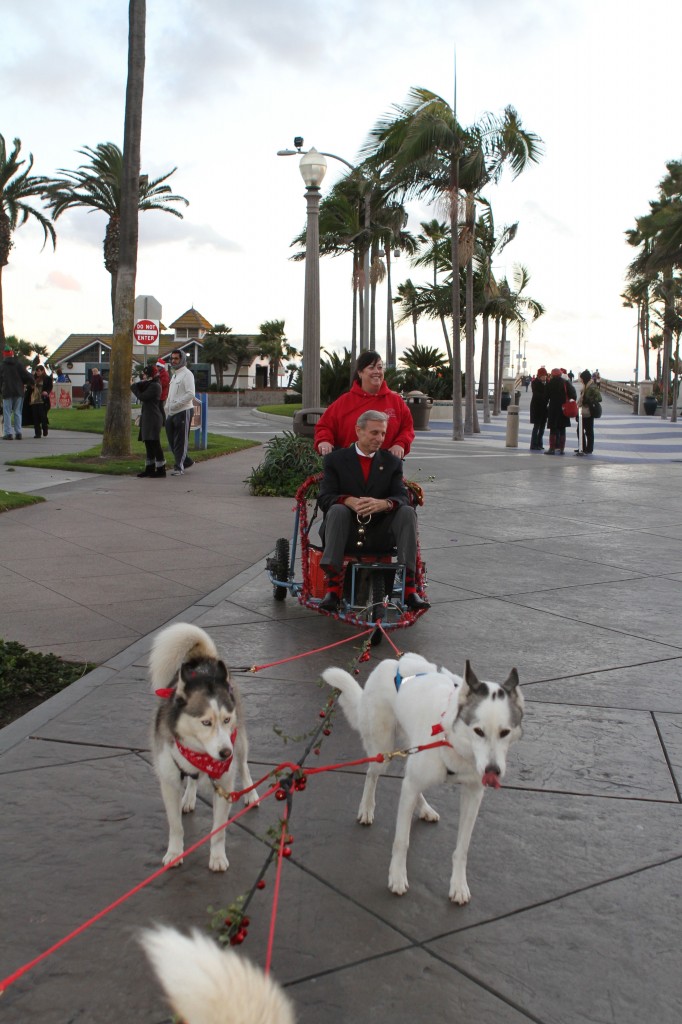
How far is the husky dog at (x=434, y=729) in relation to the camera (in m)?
2.96

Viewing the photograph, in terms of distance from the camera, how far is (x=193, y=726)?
324 centimetres

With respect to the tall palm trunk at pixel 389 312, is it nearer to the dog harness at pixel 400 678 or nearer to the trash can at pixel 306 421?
the trash can at pixel 306 421

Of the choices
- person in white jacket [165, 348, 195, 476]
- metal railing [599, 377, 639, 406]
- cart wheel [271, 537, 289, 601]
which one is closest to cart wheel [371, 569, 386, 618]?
cart wheel [271, 537, 289, 601]

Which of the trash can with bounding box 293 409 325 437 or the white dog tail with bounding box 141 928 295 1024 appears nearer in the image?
the white dog tail with bounding box 141 928 295 1024

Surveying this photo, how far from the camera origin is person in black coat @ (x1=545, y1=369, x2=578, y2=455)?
23.1 metres

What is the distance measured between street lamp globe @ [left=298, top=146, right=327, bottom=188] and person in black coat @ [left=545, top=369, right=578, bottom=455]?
9.76 m

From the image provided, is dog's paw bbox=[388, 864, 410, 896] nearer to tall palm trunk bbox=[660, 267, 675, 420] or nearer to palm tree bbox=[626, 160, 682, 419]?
palm tree bbox=[626, 160, 682, 419]

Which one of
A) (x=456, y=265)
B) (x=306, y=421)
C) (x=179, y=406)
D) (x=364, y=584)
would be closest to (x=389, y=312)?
(x=456, y=265)

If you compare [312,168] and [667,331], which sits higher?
[667,331]

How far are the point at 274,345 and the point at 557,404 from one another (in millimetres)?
68084

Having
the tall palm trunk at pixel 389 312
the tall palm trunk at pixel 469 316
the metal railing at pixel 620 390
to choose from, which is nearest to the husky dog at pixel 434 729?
the tall palm trunk at pixel 469 316

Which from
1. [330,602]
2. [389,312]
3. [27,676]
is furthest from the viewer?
[389,312]

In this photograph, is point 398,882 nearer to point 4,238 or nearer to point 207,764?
point 207,764

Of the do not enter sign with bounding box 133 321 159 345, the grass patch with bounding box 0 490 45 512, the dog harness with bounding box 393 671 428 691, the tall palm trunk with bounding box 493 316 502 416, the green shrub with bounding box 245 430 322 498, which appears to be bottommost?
the dog harness with bounding box 393 671 428 691
